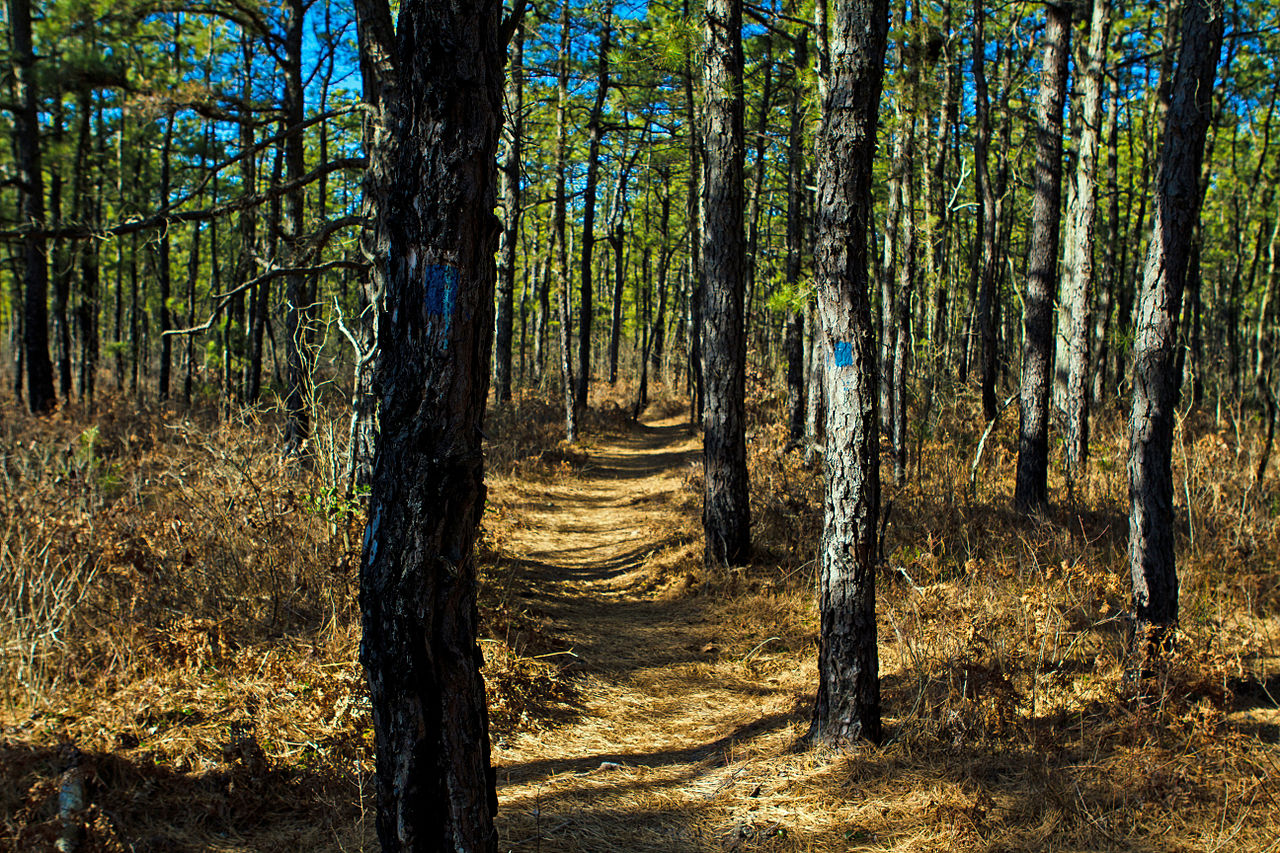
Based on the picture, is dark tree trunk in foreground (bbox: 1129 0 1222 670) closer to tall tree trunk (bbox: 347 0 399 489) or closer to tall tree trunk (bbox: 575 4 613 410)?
tall tree trunk (bbox: 347 0 399 489)

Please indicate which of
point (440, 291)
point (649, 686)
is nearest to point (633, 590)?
point (649, 686)

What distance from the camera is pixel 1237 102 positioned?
17531mm

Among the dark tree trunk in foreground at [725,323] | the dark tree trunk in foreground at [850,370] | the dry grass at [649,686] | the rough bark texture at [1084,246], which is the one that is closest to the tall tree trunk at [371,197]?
A: the dry grass at [649,686]

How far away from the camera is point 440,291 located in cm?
230

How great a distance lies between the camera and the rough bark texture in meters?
10.7

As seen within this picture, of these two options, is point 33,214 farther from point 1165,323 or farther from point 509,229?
point 1165,323

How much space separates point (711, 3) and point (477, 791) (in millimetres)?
7093

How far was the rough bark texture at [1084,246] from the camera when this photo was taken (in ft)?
35.2

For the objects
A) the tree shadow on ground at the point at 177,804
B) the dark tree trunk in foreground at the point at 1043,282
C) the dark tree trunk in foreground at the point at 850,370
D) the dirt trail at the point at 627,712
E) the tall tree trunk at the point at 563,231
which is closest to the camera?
the tree shadow on ground at the point at 177,804

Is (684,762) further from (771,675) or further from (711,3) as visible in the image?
(711,3)

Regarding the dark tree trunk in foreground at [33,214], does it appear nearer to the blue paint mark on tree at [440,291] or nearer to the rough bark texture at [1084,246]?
the blue paint mark on tree at [440,291]

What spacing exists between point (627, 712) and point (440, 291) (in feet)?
11.8

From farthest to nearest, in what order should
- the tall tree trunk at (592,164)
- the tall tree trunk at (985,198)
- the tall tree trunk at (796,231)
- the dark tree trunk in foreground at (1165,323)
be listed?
1. the tall tree trunk at (592,164)
2. the tall tree trunk at (796,231)
3. the tall tree trunk at (985,198)
4. the dark tree trunk in foreground at (1165,323)

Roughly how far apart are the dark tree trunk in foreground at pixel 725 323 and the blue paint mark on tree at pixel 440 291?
16.7ft
